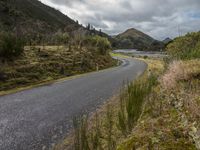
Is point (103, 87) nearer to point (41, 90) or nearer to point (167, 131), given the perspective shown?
point (41, 90)

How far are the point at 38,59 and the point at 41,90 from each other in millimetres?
8045

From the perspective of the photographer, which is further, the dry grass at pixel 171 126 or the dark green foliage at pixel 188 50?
the dark green foliage at pixel 188 50

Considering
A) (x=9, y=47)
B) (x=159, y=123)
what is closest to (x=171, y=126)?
(x=159, y=123)

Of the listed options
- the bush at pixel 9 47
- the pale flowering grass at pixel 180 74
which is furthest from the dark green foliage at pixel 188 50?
the bush at pixel 9 47

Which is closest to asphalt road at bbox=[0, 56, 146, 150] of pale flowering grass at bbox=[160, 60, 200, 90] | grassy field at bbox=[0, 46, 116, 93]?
grassy field at bbox=[0, 46, 116, 93]

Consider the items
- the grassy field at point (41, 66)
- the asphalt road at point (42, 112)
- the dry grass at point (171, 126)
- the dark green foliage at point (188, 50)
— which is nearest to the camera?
the dry grass at point (171, 126)

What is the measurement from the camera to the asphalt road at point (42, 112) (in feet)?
23.4

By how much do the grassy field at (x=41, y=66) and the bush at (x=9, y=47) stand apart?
51cm

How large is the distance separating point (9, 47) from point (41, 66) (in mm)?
2740

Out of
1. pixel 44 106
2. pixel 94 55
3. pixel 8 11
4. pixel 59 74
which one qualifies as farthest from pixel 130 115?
pixel 8 11

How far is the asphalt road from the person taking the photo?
7.14 meters

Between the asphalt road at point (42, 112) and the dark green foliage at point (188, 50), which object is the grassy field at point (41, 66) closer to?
the asphalt road at point (42, 112)

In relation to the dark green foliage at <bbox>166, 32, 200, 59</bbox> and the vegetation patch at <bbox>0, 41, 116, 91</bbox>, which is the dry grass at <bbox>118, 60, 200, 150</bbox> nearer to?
the dark green foliage at <bbox>166, 32, 200, 59</bbox>

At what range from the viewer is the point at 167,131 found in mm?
4312
